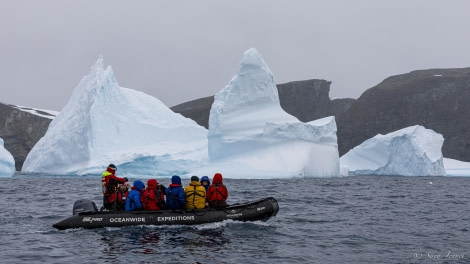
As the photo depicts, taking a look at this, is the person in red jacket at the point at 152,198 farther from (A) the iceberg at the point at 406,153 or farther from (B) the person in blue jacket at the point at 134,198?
(A) the iceberg at the point at 406,153

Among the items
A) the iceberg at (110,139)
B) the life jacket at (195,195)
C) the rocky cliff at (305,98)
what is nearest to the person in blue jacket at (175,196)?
the life jacket at (195,195)

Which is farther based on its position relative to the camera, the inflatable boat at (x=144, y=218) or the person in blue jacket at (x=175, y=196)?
the person in blue jacket at (x=175, y=196)

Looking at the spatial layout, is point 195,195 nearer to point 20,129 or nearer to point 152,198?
point 152,198

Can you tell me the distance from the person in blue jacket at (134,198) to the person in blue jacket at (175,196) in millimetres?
716

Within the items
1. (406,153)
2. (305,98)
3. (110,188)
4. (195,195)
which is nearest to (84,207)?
(110,188)

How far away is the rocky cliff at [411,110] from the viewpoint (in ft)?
360

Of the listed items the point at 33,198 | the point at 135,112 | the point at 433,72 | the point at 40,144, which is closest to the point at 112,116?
the point at 135,112

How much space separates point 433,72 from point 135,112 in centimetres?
11013

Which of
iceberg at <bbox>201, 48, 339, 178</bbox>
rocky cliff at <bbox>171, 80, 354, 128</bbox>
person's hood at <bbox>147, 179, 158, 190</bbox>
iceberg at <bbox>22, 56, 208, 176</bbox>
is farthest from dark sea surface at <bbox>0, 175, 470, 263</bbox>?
rocky cliff at <bbox>171, 80, 354, 128</bbox>

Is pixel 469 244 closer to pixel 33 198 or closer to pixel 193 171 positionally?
pixel 33 198

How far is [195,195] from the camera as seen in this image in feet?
46.9

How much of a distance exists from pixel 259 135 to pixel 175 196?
1043 inches

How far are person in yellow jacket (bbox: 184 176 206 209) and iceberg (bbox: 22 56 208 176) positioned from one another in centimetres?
2705

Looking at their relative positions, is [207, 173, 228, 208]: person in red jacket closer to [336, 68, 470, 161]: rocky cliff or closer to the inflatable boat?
the inflatable boat
